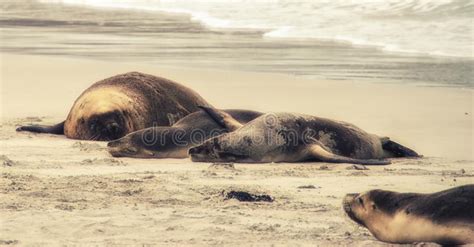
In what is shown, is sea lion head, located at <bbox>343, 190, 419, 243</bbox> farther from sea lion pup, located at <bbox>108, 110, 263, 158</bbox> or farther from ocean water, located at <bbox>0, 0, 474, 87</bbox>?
ocean water, located at <bbox>0, 0, 474, 87</bbox>

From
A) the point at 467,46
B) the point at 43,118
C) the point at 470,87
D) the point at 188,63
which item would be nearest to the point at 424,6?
the point at 467,46

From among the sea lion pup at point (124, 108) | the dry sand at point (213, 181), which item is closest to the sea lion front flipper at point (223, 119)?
the dry sand at point (213, 181)

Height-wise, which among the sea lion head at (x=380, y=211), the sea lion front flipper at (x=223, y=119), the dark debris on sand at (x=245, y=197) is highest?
the sea lion head at (x=380, y=211)

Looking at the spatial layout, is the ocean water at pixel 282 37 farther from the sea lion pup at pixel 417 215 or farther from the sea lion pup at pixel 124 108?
the sea lion pup at pixel 417 215

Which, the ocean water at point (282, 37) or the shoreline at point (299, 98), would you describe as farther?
A: the ocean water at point (282, 37)

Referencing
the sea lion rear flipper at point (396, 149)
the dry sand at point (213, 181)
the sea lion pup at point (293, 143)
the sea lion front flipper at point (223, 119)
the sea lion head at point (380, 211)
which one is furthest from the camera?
the sea lion front flipper at point (223, 119)

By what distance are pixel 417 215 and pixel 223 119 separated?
12.3ft

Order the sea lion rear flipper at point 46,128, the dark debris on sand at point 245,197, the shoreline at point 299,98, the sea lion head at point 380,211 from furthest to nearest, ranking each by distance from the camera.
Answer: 1. the shoreline at point 299,98
2. the sea lion rear flipper at point 46,128
3. the dark debris on sand at point 245,197
4. the sea lion head at point 380,211

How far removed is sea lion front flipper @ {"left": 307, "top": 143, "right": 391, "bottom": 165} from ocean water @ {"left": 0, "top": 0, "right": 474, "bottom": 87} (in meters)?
5.23

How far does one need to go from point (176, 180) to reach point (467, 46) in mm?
10714

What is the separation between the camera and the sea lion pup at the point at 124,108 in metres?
9.28

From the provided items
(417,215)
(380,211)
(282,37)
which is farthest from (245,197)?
(282,37)

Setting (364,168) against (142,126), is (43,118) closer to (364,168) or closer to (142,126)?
(142,126)

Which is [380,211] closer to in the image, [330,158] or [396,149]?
[330,158]
